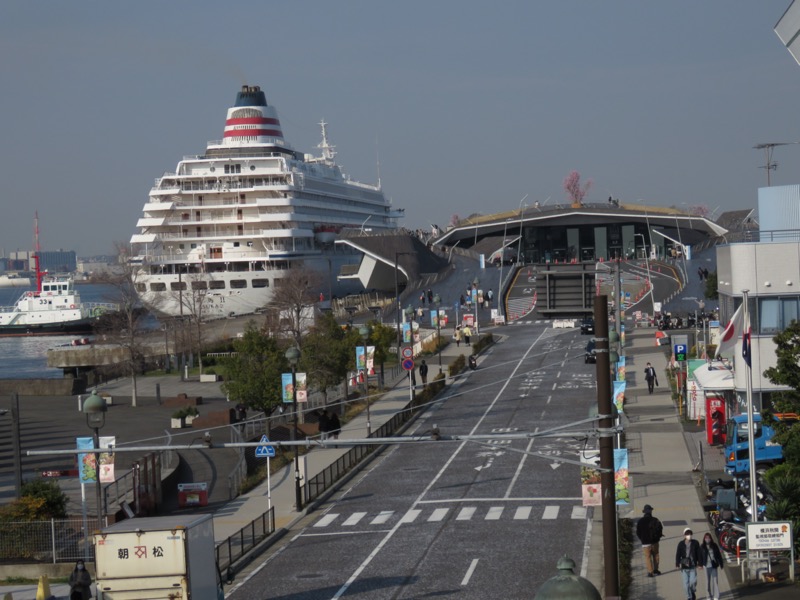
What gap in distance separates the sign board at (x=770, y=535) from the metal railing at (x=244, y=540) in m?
9.79

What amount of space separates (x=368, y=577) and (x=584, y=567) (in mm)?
4083

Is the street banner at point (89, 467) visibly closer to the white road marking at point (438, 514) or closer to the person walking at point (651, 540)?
the white road marking at point (438, 514)

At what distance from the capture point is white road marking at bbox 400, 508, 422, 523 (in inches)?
1158

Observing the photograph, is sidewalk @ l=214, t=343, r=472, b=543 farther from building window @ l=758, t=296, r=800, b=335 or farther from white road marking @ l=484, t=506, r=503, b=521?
building window @ l=758, t=296, r=800, b=335

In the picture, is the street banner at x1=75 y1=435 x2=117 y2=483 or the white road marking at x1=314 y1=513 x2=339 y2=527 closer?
the street banner at x1=75 y1=435 x2=117 y2=483

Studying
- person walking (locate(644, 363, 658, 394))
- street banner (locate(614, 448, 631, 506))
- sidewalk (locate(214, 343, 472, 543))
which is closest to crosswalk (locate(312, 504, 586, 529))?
sidewalk (locate(214, 343, 472, 543))

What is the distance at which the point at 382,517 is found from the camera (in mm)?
30047

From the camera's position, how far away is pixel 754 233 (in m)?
37.4

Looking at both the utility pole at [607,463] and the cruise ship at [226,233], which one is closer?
the utility pole at [607,463]

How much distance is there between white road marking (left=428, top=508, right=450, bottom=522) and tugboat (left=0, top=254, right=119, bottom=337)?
109 m

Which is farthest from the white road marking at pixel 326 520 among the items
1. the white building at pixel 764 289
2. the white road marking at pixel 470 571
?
the white building at pixel 764 289

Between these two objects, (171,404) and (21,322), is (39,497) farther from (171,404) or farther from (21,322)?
(21,322)

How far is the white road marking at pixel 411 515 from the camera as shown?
29.4 m

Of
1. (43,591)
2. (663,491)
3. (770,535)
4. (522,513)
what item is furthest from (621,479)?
(43,591)
